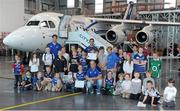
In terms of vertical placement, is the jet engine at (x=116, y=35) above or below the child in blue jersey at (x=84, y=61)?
above

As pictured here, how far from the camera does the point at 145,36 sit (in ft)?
75.5

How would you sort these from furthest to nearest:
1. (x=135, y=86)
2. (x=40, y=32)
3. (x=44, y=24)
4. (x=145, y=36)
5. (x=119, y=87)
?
(x=145, y=36), (x=44, y=24), (x=40, y=32), (x=119, y=87), (x=135, y=86)

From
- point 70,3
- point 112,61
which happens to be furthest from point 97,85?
point 70,3

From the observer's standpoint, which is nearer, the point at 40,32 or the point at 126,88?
the point at 126,88

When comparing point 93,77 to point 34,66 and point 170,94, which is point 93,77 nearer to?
point 34,66

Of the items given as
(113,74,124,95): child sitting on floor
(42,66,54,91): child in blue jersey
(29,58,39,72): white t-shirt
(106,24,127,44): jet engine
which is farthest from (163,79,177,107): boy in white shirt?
(106,24,127,44): jet engine

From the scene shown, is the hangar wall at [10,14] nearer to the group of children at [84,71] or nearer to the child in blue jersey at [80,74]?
the group of children at [84,71]

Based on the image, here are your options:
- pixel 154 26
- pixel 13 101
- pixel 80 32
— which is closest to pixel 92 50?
Answer: pixel 13 101

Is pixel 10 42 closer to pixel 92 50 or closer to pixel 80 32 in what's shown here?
pixel 80 32

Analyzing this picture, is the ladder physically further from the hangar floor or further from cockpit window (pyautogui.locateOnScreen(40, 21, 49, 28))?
the hangar floor

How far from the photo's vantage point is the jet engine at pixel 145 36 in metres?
22.9

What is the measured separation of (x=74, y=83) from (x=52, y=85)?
0.72 metres

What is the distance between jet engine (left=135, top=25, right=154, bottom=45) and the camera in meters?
22.9

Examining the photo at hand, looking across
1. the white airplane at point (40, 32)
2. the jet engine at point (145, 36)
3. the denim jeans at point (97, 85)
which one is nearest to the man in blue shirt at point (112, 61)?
the denim jeans at point (97, 85)
